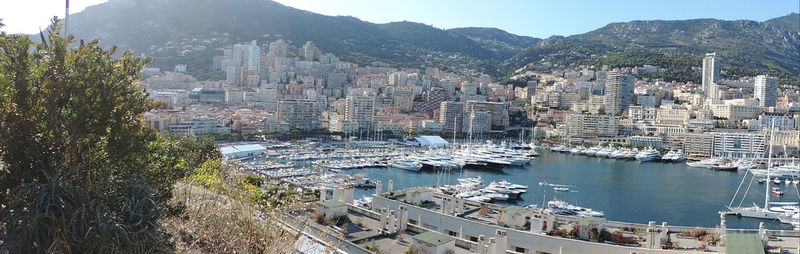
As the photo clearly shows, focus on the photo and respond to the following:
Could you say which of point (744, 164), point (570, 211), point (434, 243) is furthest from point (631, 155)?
point (434, 243)

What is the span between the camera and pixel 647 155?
28.2m

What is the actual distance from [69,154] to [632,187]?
19.4 metres

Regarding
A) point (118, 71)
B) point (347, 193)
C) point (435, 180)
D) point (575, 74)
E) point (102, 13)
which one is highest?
point (102, 13)

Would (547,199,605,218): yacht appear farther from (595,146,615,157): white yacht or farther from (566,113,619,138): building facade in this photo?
(566,113,619,138): building facade

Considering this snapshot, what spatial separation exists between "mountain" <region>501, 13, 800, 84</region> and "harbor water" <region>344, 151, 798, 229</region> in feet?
124

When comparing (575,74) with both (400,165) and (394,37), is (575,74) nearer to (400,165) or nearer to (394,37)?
(394,37)

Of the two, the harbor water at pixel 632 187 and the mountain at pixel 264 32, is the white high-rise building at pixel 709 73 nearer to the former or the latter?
the mountain at pixel 264 32

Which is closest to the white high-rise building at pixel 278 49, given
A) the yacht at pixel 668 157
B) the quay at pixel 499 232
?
the yacht at pixel 668 157

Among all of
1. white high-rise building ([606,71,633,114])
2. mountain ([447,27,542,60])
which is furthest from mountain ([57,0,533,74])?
white high-rise building ([606,71,633,114])

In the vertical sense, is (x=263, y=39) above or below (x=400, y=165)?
above

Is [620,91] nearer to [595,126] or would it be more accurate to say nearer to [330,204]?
[595,126]

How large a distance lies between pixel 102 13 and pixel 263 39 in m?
17.1

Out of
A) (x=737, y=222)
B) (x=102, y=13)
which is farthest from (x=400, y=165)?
(x=102, y=13)

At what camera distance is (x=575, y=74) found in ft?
193
